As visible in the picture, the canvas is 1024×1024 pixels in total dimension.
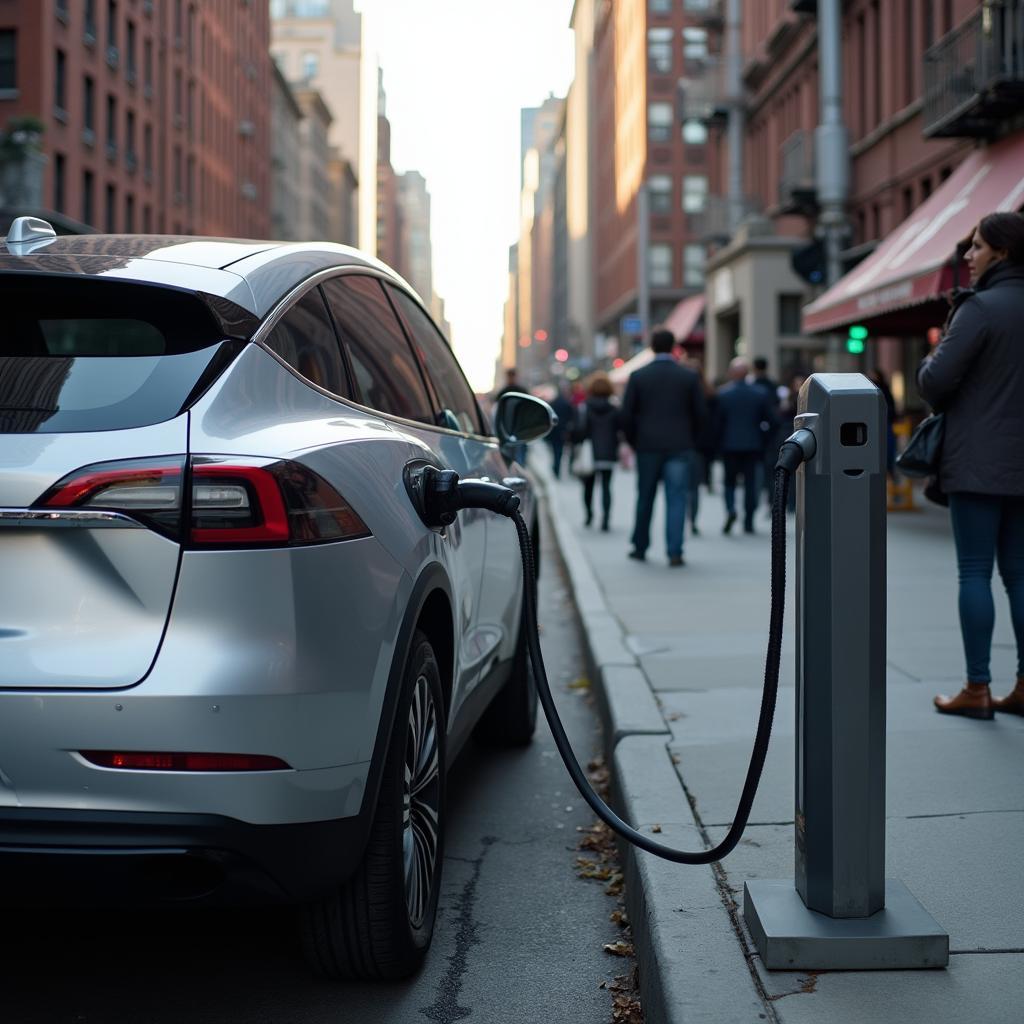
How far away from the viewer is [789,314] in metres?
36.4

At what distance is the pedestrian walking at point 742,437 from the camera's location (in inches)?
647

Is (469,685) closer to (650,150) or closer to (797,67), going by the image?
(797,67)

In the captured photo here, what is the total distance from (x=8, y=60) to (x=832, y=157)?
2559 centimetres

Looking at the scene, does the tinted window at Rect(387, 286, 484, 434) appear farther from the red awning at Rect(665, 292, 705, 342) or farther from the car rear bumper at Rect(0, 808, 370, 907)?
the red awning at Rect(665, 292, 705, 342)

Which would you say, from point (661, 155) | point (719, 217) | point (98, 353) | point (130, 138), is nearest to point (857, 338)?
point (98, 353)

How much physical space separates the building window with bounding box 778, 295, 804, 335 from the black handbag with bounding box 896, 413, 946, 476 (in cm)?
3057

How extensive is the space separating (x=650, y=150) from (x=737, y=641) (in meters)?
77.4

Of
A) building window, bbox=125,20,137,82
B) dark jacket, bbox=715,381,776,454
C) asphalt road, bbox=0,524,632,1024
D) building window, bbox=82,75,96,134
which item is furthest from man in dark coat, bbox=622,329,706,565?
building window, bbox=125,20,137,82

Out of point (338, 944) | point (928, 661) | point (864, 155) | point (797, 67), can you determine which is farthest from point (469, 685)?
point (797, 67)

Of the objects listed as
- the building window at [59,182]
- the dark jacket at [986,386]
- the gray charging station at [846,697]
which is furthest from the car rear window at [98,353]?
the building window at [59,182]

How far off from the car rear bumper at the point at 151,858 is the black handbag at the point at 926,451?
3.46 meters

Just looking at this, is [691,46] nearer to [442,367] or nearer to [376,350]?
[442,367]

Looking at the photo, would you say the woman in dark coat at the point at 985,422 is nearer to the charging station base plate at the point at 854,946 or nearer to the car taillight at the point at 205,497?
the charging station base plate at the point at 854,946

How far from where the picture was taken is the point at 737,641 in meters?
8.61
